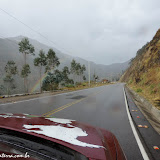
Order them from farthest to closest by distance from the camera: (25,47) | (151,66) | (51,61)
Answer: (51,61), (25,47), (151,66)

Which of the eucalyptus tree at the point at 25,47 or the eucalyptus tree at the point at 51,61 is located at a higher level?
the eucalyptus tree at the point at 25,47

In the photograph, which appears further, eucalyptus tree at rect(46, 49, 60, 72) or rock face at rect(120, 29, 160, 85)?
eucalyptus tree at rect(46, 49, 60, 72)

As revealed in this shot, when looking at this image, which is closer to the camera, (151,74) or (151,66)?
(151,74)

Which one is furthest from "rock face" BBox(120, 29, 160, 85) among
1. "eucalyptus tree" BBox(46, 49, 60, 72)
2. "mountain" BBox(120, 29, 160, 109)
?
"eucalyptus tree" BBox(46, 49, 60, 72)

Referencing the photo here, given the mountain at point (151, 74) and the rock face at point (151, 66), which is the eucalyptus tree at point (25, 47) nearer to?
the mountain at point (151, 74)

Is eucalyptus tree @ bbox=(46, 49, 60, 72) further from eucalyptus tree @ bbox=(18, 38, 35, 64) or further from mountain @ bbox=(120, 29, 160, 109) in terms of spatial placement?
mountain @ bbox=(120, 29, 160, 109)

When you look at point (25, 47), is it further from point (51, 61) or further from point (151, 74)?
point (151, 74)

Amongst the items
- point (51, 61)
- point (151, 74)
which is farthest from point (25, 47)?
point (151, 74)

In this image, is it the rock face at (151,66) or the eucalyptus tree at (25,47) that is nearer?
the rock face at (151,66)

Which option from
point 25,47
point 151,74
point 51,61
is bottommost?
point 151,74

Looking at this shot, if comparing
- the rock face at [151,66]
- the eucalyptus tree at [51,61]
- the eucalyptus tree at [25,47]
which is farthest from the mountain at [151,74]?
the eucalyptus tree at [25,47]

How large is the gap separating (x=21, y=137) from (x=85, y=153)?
2.77 feet

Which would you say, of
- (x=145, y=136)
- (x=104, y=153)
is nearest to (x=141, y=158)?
(x=145, y=136)

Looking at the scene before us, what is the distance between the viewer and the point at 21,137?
1.71 metres
